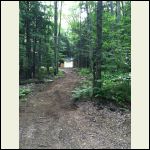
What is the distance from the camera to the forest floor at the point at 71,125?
761 centimetres

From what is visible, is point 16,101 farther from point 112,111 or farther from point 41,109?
point 112,111

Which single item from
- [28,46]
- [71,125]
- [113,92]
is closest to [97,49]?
[113,92]

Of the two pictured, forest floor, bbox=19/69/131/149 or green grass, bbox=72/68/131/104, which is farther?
green grass, bbox=72/68/131/104

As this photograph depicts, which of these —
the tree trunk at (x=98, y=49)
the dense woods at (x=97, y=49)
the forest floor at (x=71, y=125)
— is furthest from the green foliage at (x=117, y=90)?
the forest floor at (x=71, y=125)

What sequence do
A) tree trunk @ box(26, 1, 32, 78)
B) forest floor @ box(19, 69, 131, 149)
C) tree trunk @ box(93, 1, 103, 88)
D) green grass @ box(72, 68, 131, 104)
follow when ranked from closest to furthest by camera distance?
forest floor @ box(19, 69, 131, 149), green grass @ box(72, 68, 131, 104), tree trunk @ box(93, 1, 103, 88), tree trunk @ box(26, 1, 32, 78)

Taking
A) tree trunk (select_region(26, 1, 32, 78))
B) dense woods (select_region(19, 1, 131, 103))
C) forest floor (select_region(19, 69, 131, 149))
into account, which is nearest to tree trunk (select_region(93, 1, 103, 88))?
dense woods (select_region(19, 1, 131, 103))

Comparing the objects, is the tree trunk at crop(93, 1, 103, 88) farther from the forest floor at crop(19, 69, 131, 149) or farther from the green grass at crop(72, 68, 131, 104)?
the forest floor at crop(19, 69, 131, 149)

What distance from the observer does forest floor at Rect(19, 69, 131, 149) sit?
761cm

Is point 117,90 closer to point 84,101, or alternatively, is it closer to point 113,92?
point 113,92

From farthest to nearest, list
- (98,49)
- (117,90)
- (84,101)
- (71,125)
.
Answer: (117,90) → (98,49) → (84,101) → (71,125)

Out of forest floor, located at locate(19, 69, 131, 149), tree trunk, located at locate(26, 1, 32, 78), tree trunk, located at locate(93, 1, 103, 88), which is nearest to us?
forest floor, located at locate(19, 69, 131, 149)

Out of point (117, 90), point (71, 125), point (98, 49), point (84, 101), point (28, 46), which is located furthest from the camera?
point (28, 46)

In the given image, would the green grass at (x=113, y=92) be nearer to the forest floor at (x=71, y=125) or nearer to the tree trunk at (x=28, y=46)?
the forest floor at (x=71, y=125)

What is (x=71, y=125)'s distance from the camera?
886cm
